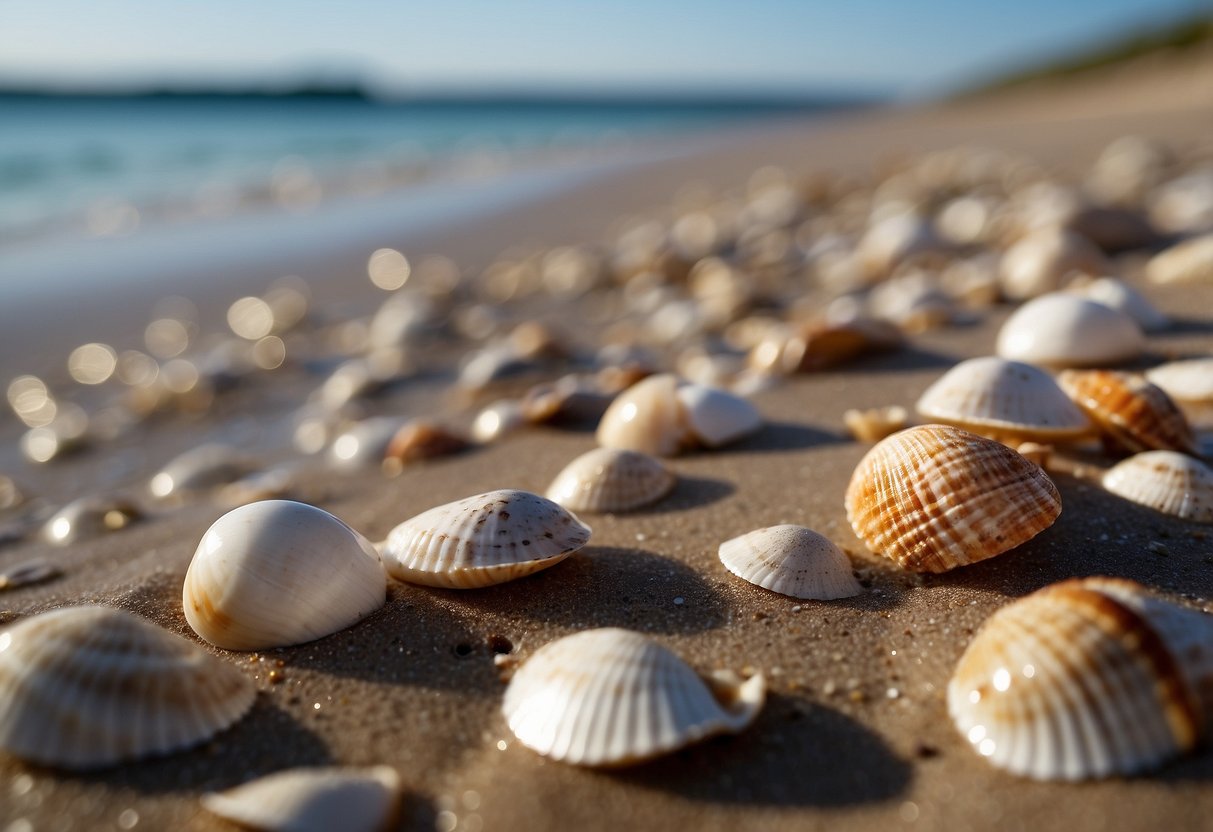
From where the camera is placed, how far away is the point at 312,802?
1388 millimetres

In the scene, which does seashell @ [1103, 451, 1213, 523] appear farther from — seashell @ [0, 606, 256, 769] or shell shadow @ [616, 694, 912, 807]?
seashell @ [0, 606, 256, 769]

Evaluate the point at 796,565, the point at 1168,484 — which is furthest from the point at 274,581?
the point at 1168,484

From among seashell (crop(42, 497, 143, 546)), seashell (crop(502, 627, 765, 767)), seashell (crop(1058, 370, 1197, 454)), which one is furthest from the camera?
seashell (crop(42, 497, 143, 546))

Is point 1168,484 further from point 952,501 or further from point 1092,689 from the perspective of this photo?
point 1092,689

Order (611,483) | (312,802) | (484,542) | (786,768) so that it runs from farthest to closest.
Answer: (611,483) → (484,542) → (786,768) → (312,802)

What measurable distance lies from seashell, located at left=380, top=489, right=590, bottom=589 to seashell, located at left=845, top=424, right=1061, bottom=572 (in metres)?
0.73

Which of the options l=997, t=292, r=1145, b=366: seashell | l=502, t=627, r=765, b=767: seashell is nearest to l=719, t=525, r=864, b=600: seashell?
l=502, t=627, r=765, b=767: seashell

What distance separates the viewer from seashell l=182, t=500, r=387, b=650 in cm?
187

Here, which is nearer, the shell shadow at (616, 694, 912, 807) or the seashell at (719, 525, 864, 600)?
the shell shadow at (616, 694, 912, 807)

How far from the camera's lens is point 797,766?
1.52m

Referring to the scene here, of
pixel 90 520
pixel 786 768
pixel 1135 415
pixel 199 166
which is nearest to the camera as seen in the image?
pixel 786 768

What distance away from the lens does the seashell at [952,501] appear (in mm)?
1898

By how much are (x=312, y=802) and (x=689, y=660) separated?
30.4 inches

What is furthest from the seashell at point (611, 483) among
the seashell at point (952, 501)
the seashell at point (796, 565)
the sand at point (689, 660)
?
the seashell at point (952, 501)
